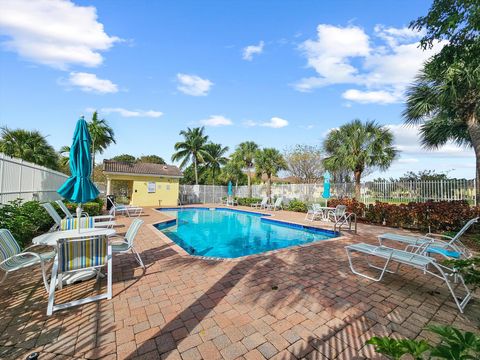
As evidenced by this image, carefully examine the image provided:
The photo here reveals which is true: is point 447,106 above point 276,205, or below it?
above

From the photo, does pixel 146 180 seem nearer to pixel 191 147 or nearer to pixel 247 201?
pixel 191 147

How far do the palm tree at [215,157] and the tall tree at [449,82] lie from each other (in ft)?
67.4

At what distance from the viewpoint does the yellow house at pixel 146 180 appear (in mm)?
18830

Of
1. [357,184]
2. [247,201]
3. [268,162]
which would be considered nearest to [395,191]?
[357,184]

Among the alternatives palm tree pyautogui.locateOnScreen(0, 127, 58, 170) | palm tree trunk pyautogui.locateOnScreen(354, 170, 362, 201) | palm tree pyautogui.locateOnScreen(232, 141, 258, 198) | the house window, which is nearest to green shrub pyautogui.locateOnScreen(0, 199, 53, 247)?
palm tree pyautogui.locateOnScreen(0, 127, 58, 170)

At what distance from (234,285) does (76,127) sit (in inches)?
162

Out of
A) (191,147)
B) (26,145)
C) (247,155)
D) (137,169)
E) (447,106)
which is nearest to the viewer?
(447,106)

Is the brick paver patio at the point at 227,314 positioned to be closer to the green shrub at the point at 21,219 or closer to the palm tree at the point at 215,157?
the green shrub at the point at 21,219

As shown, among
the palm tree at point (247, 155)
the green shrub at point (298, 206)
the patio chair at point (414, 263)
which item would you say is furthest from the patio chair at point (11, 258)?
the palm tree at point (247, 155)

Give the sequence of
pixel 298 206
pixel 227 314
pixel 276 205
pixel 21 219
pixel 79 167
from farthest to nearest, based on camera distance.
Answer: pixel 276 205 → pixel 298 206 → pixel 21 219 → pixel 79 167 → pixel 227 314

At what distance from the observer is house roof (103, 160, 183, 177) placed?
61.1ft

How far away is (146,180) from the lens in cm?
1991

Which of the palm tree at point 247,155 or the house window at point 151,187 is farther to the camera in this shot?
the palm tree at point 247,155

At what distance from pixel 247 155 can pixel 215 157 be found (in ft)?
22.6
